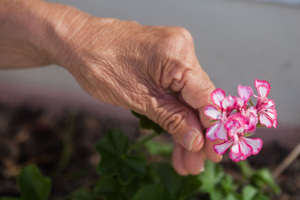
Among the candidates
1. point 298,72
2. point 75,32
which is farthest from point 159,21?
point 298,72

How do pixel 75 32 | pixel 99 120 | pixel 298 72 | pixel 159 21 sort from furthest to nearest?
pixel 99 120
pixel 159 21
pixel 298 72
pixel 75 32

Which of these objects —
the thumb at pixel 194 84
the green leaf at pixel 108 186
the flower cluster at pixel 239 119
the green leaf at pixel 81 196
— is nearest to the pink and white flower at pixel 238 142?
the flower cluster at pixel 239 119

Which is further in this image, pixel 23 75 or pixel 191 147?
pixel 23 75

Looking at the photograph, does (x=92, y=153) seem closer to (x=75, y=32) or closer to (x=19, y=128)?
(x=19, y=128)

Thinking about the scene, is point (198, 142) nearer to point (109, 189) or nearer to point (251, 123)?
point (251, 123)

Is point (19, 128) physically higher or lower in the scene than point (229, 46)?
lower
